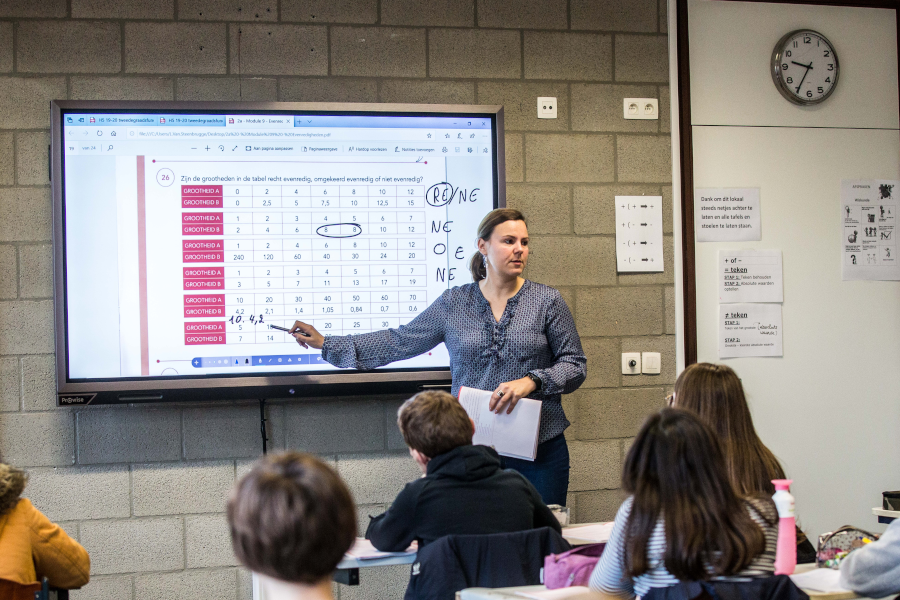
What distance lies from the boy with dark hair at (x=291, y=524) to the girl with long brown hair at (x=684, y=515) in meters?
0.63

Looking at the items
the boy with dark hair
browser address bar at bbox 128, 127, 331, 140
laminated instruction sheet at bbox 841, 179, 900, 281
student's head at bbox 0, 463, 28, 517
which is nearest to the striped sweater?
the boy with dark hair

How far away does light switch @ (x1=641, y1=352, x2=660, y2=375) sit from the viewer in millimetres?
3090

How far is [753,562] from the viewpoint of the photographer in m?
1.31

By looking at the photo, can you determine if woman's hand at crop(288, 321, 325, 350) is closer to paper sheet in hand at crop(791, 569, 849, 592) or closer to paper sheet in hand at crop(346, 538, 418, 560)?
paper sheet in hand at crop(346, 538, 418, 560)

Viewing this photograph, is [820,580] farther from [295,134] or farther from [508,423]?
[295,134]

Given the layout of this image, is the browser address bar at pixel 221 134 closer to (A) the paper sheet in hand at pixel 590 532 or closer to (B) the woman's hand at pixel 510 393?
(B) the woman's hand at pixel 510 393

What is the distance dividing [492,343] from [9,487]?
148 cm

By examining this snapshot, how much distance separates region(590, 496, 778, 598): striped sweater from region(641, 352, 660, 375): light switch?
5.64 ft

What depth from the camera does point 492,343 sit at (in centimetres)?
A: 251

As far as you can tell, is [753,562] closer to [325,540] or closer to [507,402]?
[325,540]

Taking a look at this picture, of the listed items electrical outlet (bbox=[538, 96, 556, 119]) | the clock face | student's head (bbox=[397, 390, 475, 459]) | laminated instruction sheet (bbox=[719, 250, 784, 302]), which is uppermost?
the clock face

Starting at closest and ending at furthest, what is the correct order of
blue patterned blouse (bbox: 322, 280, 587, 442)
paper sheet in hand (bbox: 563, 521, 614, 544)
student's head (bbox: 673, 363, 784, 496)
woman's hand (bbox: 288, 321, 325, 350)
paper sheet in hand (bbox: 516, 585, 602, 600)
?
paper sheet in hand (bbox: 516, 585, 602, 600), student's head (bbox: 673, 363, 784, 496), paper sheet in hand (bbox: 563, 521, 614, 544), blue patterned blouse (bbox: 322, 280, 587, 442), woman's hand (bbox: 288, 321, 325, 350)

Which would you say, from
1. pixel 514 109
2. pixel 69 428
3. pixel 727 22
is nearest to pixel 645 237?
pixel 514 109

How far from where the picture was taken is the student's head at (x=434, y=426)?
5.90 ft
